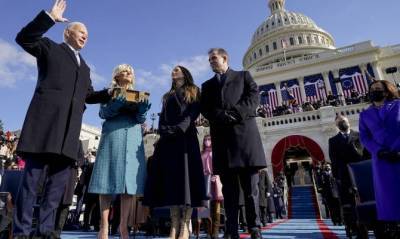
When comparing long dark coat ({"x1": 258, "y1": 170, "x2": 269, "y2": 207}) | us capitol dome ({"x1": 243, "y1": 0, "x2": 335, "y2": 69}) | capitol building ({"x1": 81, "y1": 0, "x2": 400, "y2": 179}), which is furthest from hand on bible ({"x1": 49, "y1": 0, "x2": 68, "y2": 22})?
us capitol dome ({"x1": 243, "y1": 0, "x2": 335, "y2": 69})

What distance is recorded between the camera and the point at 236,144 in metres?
3.28

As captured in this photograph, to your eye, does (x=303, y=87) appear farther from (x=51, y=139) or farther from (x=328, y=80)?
(x=51, y=139)

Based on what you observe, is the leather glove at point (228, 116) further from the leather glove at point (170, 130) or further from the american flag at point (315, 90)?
the american flag at point (315, 90)

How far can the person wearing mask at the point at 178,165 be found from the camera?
3.21 m

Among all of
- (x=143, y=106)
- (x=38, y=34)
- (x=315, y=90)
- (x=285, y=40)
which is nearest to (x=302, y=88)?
(x=315, y=90)

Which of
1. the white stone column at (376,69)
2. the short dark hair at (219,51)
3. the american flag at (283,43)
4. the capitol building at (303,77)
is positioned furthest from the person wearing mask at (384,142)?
the american flag at (283,43)

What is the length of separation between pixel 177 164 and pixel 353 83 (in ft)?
110

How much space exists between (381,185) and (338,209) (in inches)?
242

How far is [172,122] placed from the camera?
11.4ft

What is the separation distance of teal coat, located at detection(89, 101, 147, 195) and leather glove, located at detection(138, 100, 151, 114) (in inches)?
2.3

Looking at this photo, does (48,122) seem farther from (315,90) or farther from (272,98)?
(315,90)

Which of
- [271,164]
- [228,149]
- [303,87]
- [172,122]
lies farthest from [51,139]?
[303,87]

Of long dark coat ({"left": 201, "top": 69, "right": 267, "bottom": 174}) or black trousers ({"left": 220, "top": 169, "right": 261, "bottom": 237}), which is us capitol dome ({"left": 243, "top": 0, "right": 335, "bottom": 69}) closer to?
long dark coat ({"left": 201, "top": 69, "right": 267, "bottom": 174})

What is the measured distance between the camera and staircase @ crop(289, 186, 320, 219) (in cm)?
1449
